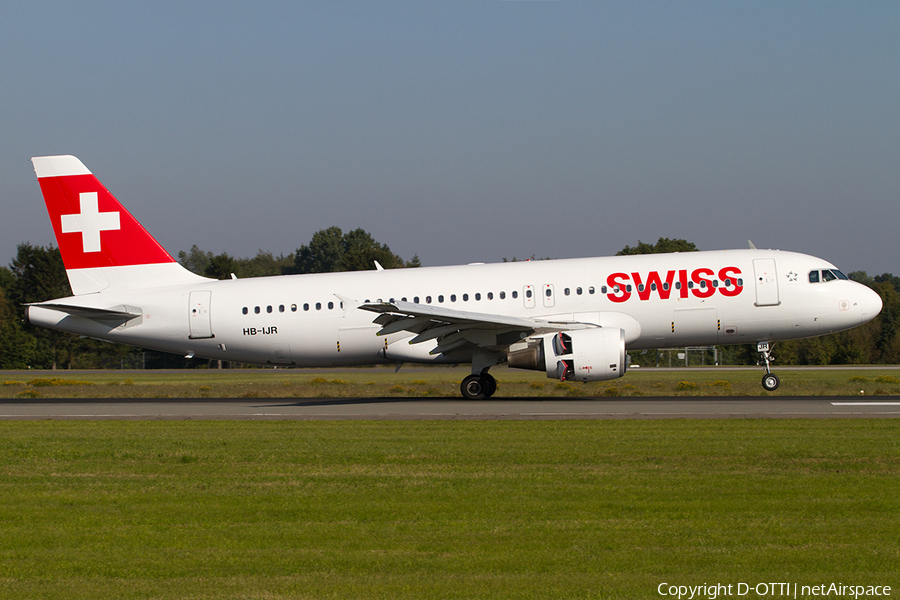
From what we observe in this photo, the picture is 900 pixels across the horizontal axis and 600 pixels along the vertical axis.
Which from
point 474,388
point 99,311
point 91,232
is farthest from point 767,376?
point 91,232

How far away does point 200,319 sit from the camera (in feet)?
91.2

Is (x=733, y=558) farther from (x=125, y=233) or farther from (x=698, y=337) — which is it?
(x=125, y=233)

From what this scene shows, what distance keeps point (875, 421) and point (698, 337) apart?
8503mm

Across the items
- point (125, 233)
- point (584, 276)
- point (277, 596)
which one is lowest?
point (277, 596)

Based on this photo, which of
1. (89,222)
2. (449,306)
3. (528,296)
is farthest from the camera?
(89,222)

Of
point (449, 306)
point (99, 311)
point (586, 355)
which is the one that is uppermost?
point (99, 311)

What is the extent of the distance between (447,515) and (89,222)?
76.0 ft

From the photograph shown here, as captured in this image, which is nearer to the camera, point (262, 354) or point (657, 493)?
point (657, 493)

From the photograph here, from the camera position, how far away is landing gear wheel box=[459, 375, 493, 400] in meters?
26.1

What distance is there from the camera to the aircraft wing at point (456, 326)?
78.8ft

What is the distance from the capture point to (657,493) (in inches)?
386

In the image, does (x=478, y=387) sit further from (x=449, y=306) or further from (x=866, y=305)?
(x=866, y=305)

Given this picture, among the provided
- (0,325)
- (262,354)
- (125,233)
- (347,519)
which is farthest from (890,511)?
(0,325)

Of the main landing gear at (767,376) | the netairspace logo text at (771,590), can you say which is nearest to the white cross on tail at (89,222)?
the main landing gear at (767,376)
